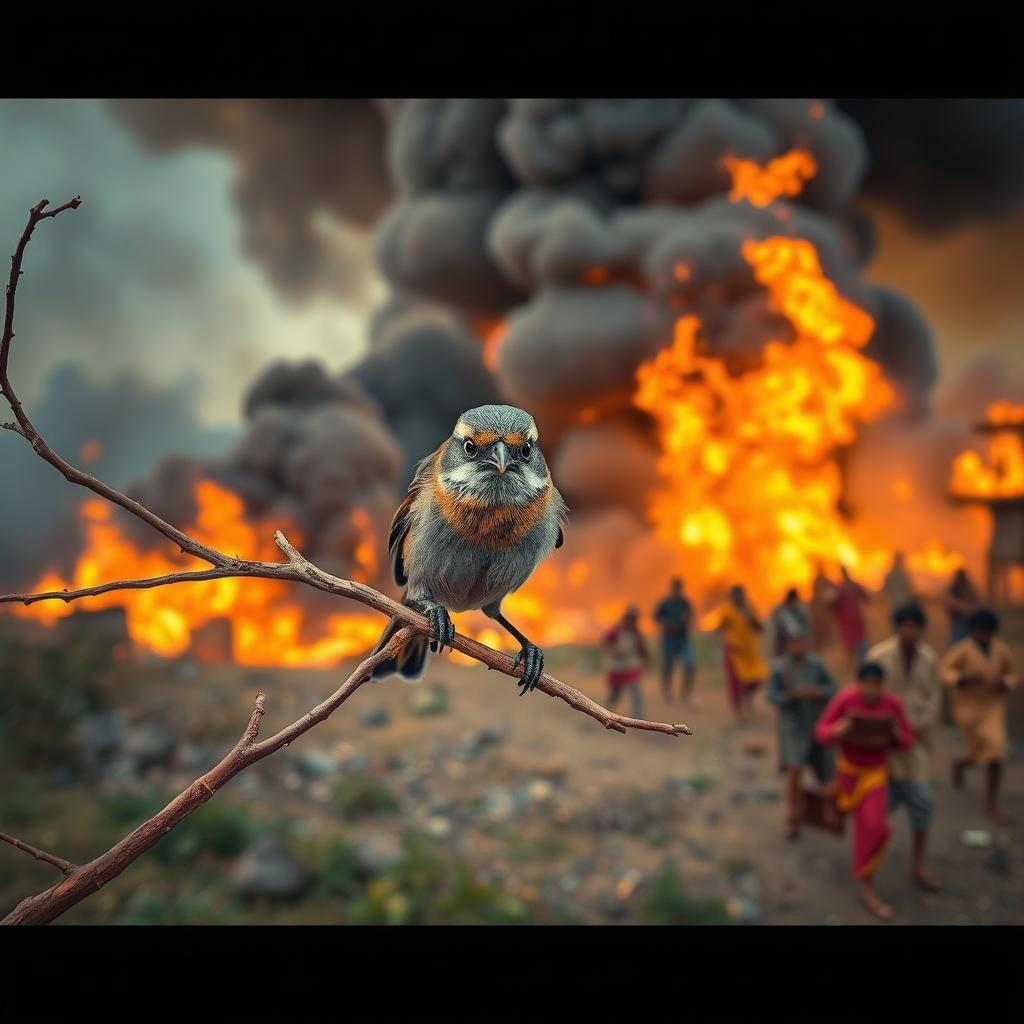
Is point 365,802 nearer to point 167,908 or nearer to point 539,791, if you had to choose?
point 539,791

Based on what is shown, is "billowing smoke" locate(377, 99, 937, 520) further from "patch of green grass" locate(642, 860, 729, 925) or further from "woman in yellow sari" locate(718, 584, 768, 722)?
"patch of green grass" locate(642, 860, 729, 925)

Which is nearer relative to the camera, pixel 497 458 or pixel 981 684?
pixel 497 458

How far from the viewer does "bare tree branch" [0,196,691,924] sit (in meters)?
0.80

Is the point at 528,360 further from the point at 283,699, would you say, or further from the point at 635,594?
the point at 283,699

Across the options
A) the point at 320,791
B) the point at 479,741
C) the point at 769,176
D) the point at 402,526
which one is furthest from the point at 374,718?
the point at 769,176

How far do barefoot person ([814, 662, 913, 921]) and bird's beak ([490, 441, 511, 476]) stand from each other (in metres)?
4.11

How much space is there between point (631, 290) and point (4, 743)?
323 inches

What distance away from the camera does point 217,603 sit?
9.48 metres

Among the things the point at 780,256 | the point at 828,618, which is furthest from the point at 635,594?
the point at 780,256

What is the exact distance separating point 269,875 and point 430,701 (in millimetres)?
2383

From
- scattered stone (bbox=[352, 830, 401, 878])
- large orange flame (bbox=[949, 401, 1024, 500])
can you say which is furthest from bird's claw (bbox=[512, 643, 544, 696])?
large orange flame (bbox=[949, 401, 1024, 500])

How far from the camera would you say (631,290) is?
917 centimetres

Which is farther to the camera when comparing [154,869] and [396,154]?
[396,154]

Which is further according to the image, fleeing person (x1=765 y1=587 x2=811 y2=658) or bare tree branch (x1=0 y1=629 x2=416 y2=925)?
fleeing person (x1=765 y1=587 x2=811 y2=658)
